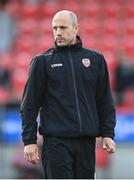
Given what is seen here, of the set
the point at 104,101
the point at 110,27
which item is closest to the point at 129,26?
the point at 110,27

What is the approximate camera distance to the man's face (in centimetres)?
554

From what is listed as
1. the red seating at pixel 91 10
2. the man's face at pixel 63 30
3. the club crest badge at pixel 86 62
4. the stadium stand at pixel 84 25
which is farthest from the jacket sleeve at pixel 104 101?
the red seating at pixel 91 10

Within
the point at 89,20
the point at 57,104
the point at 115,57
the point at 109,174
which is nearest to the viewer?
the point at 57,104

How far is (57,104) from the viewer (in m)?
5.54

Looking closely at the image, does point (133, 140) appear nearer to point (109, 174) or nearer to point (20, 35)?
point (109, 174)

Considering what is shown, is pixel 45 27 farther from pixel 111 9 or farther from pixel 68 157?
pixel 68 157

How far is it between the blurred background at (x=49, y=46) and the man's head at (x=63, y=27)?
200 inches

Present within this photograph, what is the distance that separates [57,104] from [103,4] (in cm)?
1078

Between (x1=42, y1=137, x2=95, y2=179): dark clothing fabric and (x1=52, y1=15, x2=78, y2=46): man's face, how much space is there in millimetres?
701

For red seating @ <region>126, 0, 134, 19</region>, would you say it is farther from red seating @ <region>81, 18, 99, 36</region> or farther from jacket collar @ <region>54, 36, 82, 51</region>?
jacket collar @ <region>54, 36, 82, 51</region>

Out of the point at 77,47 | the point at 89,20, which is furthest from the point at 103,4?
the point at 77,47

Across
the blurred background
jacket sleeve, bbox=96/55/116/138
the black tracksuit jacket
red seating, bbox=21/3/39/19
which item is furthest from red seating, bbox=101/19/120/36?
the black tracksuit jacket

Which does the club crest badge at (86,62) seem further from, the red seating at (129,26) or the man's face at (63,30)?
the red seating at (129,26)

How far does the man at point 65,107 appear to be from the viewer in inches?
217
